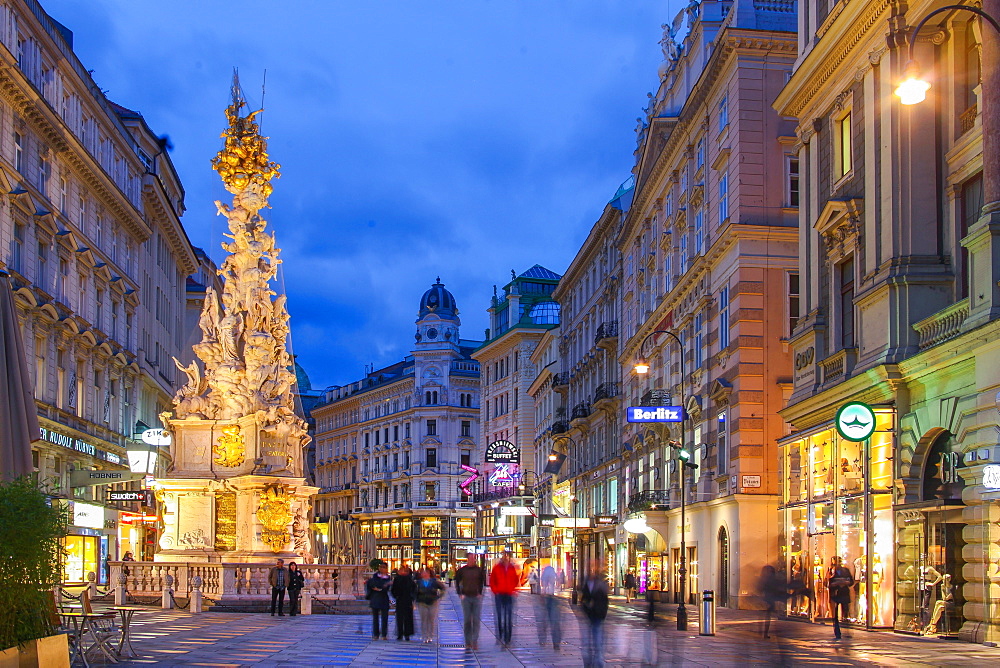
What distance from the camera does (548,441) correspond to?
97500 mm

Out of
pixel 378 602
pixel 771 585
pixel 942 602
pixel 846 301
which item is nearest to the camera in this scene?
pixel 771 585

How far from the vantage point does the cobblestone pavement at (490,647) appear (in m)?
20.8

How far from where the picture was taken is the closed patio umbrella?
16641mm

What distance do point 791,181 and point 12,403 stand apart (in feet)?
105

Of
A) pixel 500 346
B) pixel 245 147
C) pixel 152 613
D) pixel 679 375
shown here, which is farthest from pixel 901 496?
pixel 500 346

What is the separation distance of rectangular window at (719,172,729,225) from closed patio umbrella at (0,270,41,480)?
3129 cm

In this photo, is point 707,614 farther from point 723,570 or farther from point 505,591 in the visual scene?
point 723,570

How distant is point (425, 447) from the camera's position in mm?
141875

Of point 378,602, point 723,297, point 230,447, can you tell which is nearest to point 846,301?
point 723,297

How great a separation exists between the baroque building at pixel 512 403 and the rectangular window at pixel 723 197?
55.2 meters

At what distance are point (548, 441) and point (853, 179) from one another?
2605 inches

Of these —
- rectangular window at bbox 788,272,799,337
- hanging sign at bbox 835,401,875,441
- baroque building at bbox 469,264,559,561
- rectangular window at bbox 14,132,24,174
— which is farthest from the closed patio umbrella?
baroque building at bbox 469,264,559,561

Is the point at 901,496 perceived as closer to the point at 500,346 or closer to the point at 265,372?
the point at 265,372

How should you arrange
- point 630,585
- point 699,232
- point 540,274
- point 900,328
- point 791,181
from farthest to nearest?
point 540,274 → point 630,585 → point 699,232 → point 791,181 → point 900,328
